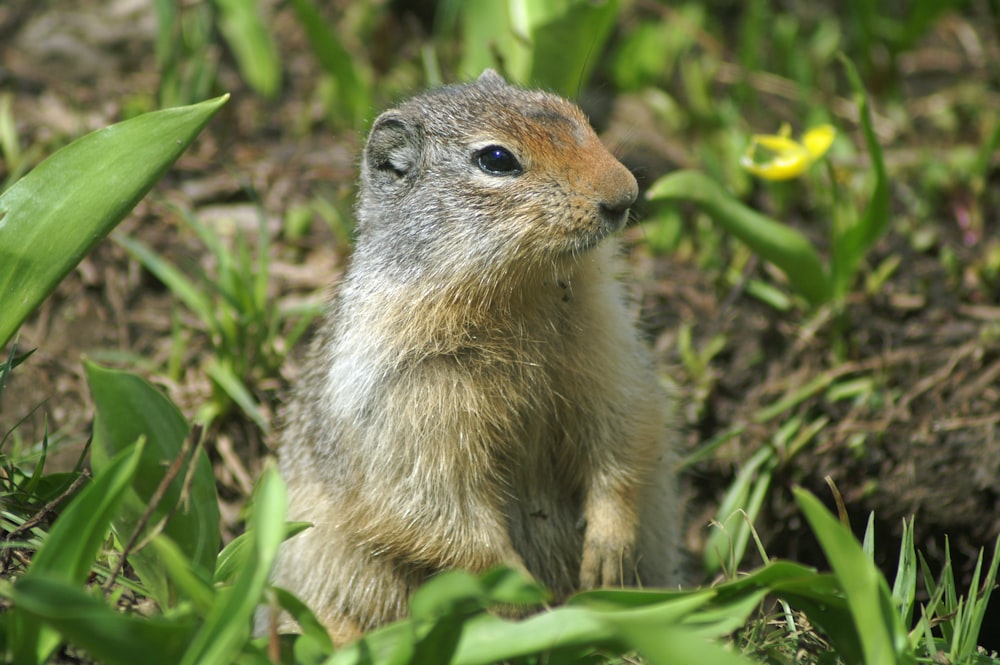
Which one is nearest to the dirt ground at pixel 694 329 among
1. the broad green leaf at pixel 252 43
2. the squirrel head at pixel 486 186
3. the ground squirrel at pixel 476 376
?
the broad green leaf at pixel 252 43

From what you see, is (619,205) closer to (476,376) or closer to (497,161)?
(497,161)

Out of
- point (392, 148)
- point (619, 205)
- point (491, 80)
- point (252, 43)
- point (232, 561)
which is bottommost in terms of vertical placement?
point (232, 561)

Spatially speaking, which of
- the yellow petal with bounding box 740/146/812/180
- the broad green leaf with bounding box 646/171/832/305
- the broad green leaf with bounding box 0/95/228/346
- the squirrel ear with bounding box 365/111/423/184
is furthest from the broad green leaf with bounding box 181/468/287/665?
the yellow petal with bounding box 740/146/812/180

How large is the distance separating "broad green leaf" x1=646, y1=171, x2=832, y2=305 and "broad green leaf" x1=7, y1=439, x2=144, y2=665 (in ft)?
8.71

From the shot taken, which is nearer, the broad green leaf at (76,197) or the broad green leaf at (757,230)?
the broad green leaf at (76,197)

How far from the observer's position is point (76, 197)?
3.30 metres

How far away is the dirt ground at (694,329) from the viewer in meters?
5.02

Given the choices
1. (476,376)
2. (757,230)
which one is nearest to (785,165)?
(757,230)

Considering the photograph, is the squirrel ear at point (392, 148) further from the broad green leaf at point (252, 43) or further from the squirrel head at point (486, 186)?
the broad green leaf at point (252, 43)

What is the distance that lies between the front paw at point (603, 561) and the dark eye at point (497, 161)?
4.56 feet

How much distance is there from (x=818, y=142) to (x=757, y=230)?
1.68ft

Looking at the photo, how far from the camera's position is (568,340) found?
3861 mm

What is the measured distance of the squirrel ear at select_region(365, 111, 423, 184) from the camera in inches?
156

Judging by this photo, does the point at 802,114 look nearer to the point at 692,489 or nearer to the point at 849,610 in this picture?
the point at 692,489
